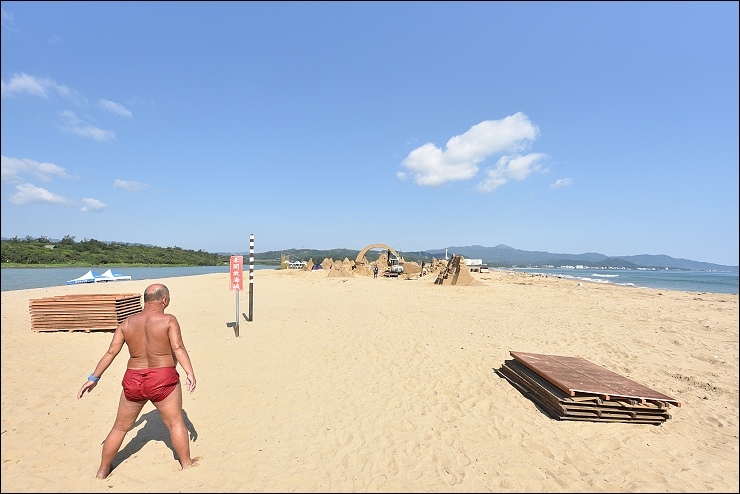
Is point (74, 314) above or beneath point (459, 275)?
beneath

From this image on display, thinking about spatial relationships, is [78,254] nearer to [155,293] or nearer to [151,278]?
[151,278]

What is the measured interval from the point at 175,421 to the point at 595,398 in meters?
Answer: 5.85

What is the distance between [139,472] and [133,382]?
3.84 ft

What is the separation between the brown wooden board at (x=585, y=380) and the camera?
4871 millimetres

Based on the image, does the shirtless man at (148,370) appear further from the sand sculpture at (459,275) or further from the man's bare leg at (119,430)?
the sand sculpture at (459,275)

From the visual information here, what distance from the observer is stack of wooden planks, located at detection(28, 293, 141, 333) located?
31.3 ft

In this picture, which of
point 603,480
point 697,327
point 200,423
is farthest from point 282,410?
point 697,327

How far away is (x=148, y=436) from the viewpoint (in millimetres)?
4293

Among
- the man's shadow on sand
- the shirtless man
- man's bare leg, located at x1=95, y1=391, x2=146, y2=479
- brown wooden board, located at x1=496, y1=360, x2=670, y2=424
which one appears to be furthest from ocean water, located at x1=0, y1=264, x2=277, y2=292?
brown wooden board, located at x1=496, y1=360, x2=670, y2=424

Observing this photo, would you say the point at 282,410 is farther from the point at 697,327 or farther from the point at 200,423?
the point at 697,327

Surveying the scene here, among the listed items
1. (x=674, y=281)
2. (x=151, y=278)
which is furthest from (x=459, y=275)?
(x=674, y=281)

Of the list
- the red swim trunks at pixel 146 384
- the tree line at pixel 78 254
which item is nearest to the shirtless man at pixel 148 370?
the red swim trunks at pixel 146 384

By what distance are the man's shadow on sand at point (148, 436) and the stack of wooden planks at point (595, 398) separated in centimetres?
553

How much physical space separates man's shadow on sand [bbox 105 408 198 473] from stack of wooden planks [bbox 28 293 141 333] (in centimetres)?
670
